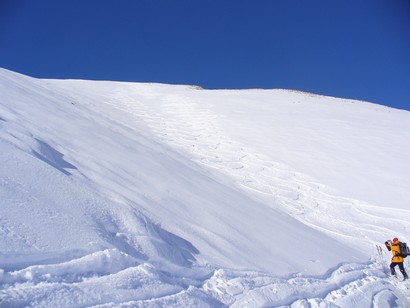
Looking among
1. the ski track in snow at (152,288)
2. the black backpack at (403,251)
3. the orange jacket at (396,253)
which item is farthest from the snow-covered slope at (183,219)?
the black backpack at (403,251)

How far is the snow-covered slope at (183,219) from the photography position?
Result: 2617 mm

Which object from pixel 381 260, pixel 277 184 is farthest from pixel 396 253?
pixel 277 184

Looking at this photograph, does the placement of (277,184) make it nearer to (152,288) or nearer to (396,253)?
(396,253)

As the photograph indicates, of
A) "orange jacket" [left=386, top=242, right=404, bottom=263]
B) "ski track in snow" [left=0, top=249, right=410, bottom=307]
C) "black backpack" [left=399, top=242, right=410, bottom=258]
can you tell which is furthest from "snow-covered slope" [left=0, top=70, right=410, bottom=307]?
"black backpack" [left=399, top=242, right=410, bottom=258]

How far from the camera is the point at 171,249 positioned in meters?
3.45

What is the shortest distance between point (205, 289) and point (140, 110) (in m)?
13.0

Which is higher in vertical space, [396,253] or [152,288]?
[396,253]

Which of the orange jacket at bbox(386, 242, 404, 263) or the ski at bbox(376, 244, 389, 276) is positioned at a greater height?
the orange jacket at bbox(386, 242, 404, 263)

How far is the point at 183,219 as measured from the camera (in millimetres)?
4531

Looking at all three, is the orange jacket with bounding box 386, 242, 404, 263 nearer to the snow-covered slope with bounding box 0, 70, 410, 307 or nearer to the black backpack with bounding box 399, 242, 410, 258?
the black backpack with bounding box 399, 242, 410, 258

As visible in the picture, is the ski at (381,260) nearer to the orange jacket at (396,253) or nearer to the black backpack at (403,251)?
the orange jacket at (396,253)

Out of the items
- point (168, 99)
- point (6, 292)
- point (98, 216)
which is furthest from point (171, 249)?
point (168, 99)

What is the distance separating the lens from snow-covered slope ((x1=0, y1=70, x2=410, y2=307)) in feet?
8.59

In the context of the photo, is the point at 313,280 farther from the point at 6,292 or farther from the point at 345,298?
the point at 6,292
